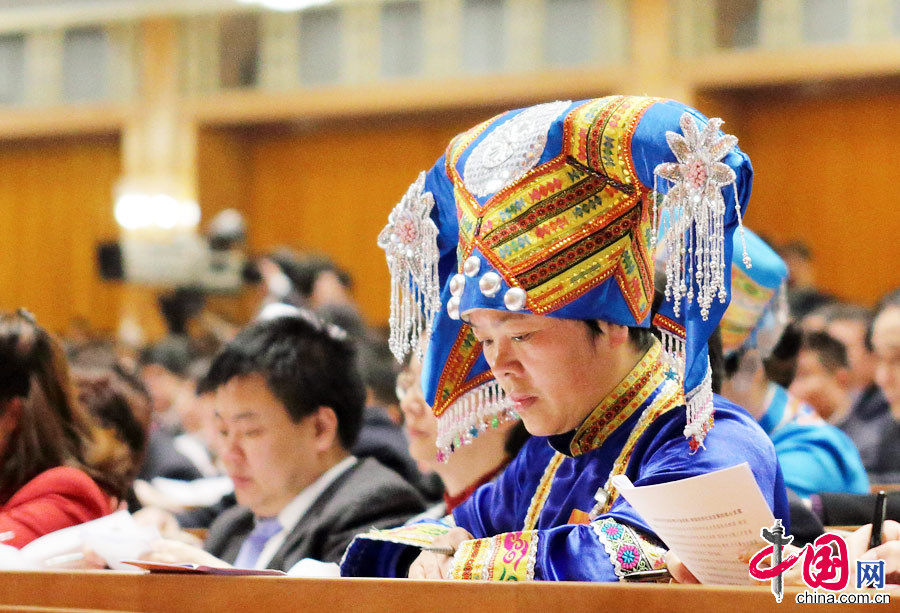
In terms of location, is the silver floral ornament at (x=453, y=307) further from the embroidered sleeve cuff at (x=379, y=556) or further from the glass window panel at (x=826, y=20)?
the glass window panel at (x=826, y=20)

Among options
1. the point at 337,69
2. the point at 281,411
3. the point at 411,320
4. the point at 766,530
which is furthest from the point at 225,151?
the point at 766,530

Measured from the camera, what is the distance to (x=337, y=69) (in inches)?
316

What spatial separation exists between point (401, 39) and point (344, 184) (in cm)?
113

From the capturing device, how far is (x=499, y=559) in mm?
1424

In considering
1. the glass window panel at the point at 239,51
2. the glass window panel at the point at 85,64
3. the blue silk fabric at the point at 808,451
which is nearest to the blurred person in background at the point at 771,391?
the blue silk fabric at the point at 808,451

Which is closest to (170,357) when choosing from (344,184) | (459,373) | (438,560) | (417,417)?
(344,184)

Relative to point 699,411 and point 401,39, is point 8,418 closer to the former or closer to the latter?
point 699,411

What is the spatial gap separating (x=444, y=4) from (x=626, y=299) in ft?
21.3

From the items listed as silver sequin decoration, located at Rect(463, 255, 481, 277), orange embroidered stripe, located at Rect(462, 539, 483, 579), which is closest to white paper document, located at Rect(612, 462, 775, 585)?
orange embroidered stripe, located at Rect(462, 539, 483, 579)

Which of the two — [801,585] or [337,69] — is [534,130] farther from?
[337,69]

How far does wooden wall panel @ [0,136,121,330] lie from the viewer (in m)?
9.07

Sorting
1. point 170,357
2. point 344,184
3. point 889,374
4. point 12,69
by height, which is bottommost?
point 170,357

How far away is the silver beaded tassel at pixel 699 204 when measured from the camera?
4.50ft

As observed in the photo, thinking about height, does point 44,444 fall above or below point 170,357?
above
